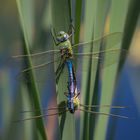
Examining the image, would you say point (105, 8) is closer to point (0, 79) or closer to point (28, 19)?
point (28, 19)

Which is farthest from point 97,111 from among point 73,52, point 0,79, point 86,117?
point 0,79

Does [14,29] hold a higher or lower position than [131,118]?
higher

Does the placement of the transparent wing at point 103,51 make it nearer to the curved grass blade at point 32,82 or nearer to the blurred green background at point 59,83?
the blurred green background at point 59,83

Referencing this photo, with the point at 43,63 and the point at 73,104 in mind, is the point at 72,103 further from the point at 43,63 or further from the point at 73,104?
the point at 43,63

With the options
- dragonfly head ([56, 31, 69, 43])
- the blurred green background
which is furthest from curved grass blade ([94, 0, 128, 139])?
dragonfly head ([56, 31, 69, 43])

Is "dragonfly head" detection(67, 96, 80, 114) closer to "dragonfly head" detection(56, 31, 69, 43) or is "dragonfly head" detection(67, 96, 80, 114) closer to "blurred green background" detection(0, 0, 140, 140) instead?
"blurred green background" detection(0, 0, 140, 140)

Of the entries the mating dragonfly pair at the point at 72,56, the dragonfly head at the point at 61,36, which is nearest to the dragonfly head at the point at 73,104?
the mating dragonfly pair at the point at 72,56
